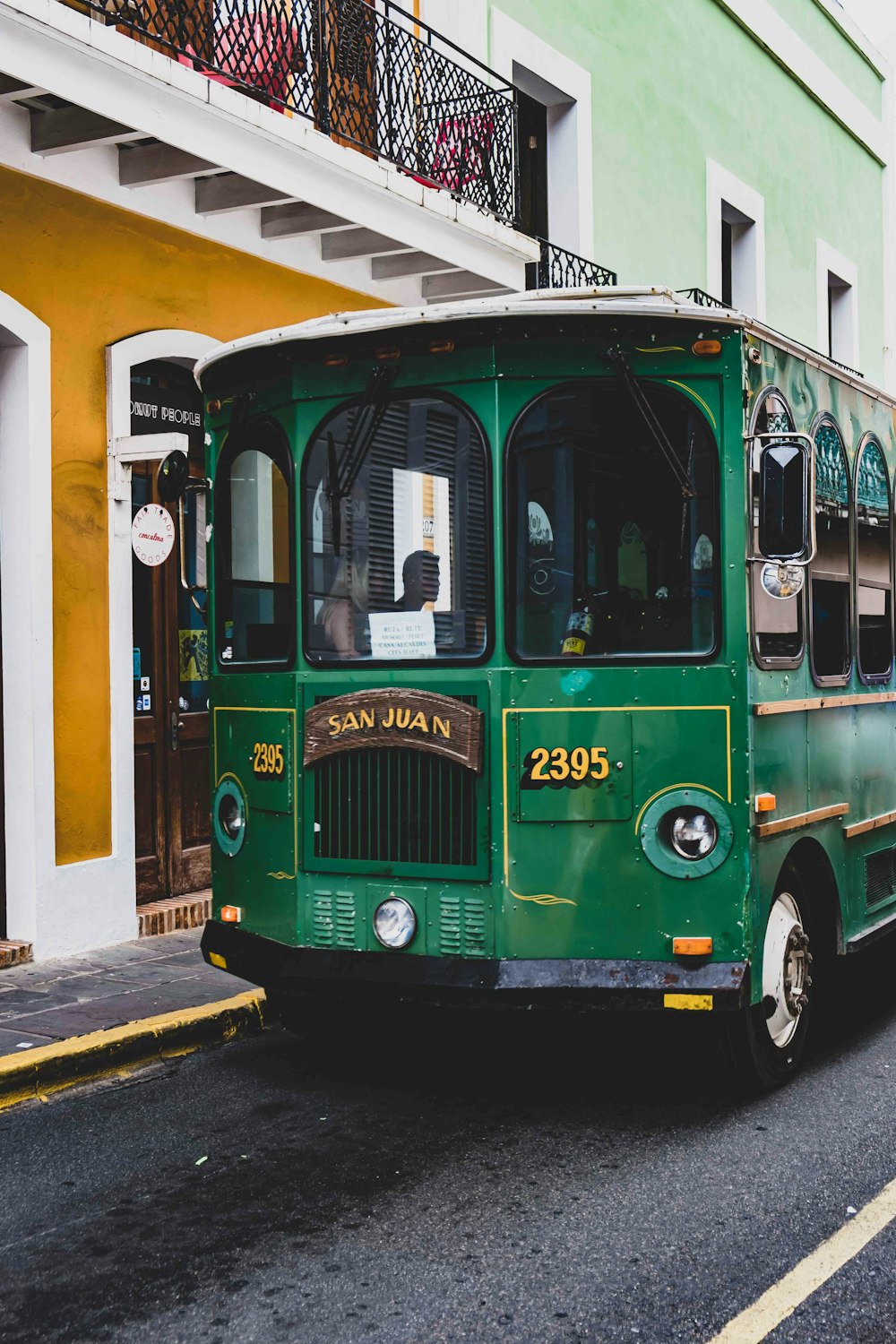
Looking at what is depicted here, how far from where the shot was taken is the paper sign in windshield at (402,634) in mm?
5379

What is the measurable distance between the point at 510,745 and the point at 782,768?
1079 millimetres

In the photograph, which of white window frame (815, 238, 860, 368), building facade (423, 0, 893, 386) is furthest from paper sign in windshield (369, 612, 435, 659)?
white window frame (815, 238, 860, 368)

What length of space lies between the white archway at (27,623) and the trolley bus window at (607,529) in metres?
3.84

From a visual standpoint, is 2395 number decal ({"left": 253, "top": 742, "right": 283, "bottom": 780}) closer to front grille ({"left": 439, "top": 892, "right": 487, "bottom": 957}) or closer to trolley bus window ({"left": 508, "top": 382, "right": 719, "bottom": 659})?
front grille ({"left": 439, "top": 892, "right": 487, "bottom": 957})

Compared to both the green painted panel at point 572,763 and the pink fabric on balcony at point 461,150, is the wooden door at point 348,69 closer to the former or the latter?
the pink fabric on balcony at point 461,150

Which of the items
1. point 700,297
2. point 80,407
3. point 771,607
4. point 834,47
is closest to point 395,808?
point 771,607

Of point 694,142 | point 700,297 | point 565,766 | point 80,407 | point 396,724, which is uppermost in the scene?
point 694,142

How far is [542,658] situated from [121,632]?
4178 millimetres

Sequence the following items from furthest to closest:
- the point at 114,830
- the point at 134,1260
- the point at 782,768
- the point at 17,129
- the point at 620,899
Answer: the point at 114,830, the point at 17,129, the point at 782,768, the point at 620,899, the point at 134,1260

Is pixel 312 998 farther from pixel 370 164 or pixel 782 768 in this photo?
pixel 370 164

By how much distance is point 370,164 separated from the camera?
988 centimetres

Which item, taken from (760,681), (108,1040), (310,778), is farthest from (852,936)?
(108,1040)

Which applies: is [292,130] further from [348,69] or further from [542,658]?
[542,658]

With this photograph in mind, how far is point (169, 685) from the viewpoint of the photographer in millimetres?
9477
